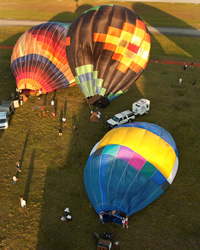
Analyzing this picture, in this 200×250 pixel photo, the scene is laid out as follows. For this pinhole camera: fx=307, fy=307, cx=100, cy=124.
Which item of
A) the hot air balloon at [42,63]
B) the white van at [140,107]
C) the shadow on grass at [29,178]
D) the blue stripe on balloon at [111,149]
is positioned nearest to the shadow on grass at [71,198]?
the shadow on grass at [29,178]

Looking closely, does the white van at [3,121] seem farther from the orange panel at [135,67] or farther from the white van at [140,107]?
the orange panel at [135,67]

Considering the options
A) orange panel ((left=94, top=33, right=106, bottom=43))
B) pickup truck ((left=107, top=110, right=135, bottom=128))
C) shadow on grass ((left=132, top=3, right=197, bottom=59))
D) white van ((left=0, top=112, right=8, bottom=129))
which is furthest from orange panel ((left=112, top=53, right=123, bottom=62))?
shadow on grass ((left=132, top=3, right=197, bottom=59))

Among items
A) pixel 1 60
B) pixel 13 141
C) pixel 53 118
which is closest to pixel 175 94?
pixel 53 118

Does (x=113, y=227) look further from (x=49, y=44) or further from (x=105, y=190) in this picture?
(x=49, y=44)

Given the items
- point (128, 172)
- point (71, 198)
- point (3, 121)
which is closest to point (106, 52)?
point (3, 121)

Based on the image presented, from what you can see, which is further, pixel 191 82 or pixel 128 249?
pixel 191 82

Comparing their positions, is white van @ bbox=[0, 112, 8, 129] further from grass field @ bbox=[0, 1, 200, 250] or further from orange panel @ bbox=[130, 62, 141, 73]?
orange panel @ bbox=[130, 62, 141, 73]

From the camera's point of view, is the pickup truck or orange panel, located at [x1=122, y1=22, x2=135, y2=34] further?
the pickup truck
